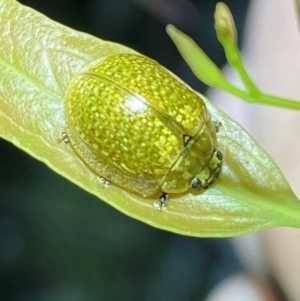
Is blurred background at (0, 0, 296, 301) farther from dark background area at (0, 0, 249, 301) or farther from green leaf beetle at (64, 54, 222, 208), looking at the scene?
green leaf beetle at (64, 54, 222, 208)

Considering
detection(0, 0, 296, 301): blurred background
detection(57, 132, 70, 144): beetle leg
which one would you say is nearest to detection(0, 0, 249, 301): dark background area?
detection(0, 0, 296, 301): blurred background

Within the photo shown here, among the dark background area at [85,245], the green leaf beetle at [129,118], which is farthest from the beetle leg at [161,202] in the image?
the dark background area at [85,245]

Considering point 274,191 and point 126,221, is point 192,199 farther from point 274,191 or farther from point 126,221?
point 126,221

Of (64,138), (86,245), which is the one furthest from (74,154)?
(86,245)

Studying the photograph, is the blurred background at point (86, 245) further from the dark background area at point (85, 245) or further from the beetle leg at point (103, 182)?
the beetle leg at point (103, 182)

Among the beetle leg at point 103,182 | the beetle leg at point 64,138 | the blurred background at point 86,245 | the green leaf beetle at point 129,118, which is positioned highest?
the green leaf beetle at point 129,118

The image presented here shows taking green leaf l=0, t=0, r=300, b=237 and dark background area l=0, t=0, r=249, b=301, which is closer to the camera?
green leaf l=0, t=0, r=300, b=237

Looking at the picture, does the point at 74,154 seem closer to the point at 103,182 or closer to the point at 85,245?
the point at 103,182

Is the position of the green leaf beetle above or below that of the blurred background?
above
